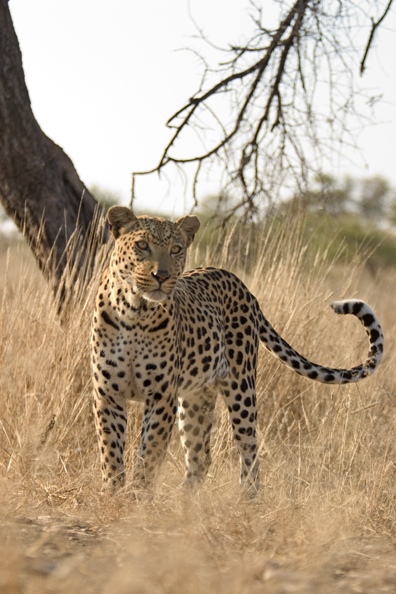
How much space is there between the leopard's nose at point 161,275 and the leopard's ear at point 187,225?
461mm

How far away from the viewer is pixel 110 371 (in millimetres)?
4047

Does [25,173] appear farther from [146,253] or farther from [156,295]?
[156,295]

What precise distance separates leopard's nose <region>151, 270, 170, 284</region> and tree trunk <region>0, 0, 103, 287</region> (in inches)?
92.6

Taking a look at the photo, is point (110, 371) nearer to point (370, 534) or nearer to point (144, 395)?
point (144, 395)

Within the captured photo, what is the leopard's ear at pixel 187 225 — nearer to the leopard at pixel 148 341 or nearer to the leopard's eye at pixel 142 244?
the leopard at pixel 148 341

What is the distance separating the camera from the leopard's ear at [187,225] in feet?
14.4

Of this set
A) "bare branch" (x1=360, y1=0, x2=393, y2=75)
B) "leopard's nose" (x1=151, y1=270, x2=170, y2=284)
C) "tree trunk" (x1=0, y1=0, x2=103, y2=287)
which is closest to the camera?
"leopard's nose" (x1=151, y1=270, x2=170, y2=284)

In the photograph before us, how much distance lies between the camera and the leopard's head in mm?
3947

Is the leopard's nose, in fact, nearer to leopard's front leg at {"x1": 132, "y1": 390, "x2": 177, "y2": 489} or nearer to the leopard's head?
the leopard's head

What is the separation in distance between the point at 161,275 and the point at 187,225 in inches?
22.8

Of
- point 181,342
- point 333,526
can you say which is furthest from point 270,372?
point 333,526

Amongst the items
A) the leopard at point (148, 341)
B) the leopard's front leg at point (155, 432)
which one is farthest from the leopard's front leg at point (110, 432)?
the leopard's front leg at point (155, 432)

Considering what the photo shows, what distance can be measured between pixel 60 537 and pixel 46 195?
368 centimetres

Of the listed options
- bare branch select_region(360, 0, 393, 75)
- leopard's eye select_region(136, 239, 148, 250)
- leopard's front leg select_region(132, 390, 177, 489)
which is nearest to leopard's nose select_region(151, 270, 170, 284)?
leopard's eye select_region(136, 239, 148, 250)
